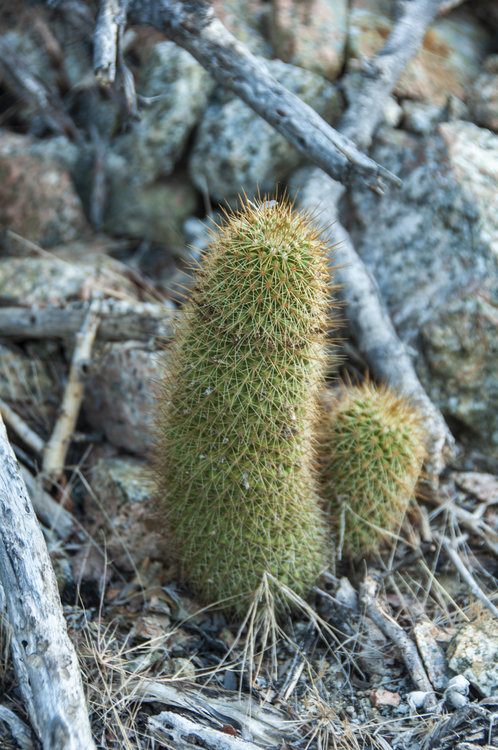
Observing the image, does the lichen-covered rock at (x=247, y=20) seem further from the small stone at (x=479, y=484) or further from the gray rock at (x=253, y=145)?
the small stone at (x=479, y=484)

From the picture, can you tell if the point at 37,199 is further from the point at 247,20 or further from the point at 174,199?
the point at 247,20

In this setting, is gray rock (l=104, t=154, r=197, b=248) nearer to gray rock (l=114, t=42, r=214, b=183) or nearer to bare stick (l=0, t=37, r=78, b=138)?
gray rock (l=114, t=42, r=214, b=183)

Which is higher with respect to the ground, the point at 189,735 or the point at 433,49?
the point at 433,49

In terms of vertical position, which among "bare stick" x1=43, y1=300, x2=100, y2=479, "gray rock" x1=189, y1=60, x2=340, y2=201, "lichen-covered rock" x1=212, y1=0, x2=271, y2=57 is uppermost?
"lichen-covered rock" x1=212, y1=0, x2=271, y2=57

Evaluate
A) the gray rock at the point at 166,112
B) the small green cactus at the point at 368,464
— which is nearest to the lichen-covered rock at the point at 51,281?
the gray rock at the point at 166,112

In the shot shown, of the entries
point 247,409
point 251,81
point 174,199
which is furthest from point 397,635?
point 174,199

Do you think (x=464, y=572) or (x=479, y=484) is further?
(x=479, y=484)

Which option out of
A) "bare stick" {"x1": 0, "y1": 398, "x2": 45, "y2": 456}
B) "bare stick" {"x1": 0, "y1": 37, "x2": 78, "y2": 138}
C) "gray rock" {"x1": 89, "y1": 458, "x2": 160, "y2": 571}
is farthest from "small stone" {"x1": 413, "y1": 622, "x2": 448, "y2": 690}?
"bare stick" {"x1": 0, "y1": 37, "x2": 78, "y2": 138}
